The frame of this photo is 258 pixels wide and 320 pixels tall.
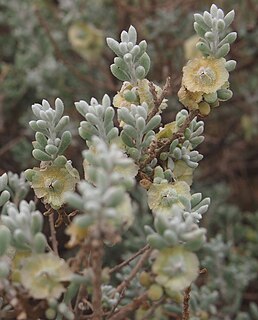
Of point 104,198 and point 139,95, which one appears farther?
point 139,95

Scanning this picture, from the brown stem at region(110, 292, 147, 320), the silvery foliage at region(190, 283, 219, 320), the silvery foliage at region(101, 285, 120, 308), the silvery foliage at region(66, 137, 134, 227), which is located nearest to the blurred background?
the silvery foliage at region(190, 283, 219, 320)

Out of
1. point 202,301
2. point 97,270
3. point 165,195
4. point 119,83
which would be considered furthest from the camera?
point 119,83

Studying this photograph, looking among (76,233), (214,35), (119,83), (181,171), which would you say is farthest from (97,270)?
(119,83)

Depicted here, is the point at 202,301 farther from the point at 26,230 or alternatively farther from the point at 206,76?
the point at 26,230

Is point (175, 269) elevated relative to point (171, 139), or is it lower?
lower

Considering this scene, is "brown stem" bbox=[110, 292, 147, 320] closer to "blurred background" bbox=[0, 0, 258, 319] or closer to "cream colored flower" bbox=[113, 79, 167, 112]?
"cream colored flower" bbox=[113, 79, 167, 112]

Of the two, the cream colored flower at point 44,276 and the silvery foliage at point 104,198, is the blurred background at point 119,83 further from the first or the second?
the silvery foliage at point 104,198

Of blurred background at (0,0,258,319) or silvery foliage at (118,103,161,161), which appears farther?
blurred background at (0,0,258,319)

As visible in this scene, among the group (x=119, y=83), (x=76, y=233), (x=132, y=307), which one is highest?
(x=119, y=83)
